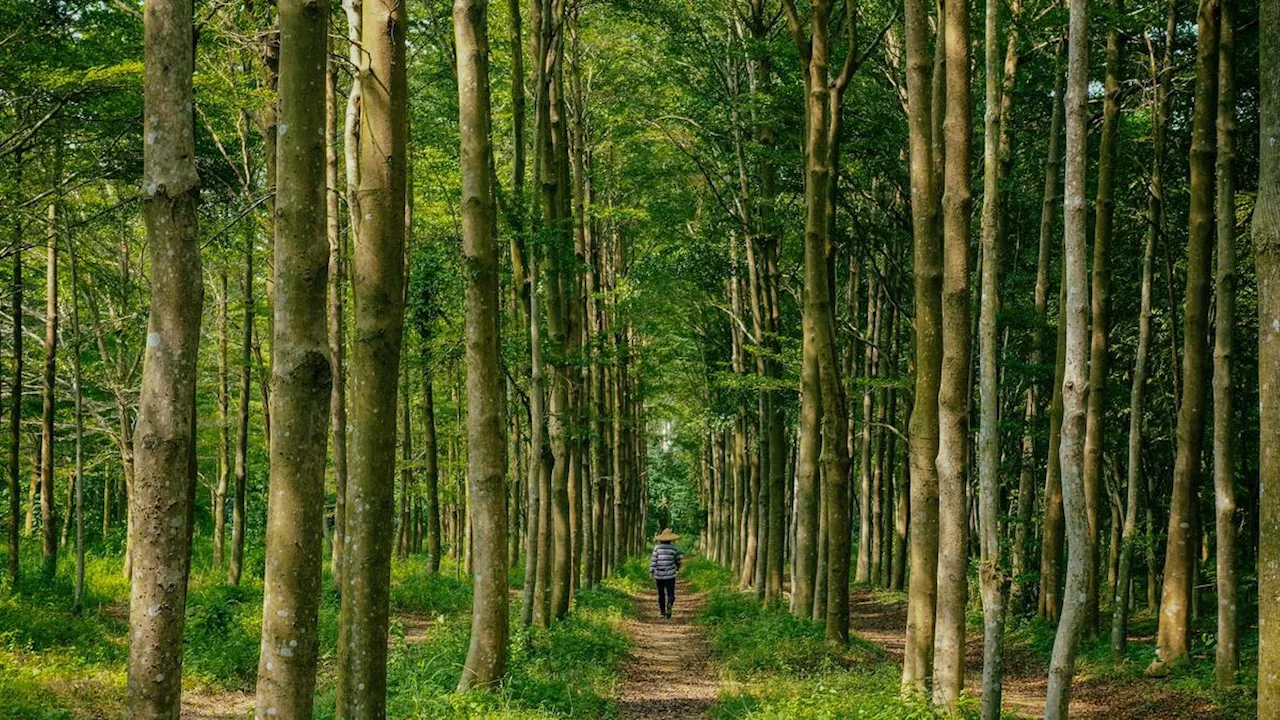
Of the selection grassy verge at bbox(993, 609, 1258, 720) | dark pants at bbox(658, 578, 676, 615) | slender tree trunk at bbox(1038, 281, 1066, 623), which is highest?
slender tree trunk at bbox(1038, 281, 1066, 623)

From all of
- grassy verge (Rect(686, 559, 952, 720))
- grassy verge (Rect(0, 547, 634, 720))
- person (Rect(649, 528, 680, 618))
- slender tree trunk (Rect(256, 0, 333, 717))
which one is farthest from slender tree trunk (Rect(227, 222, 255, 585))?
slender tree trunk (Rect(256, 0, 333, 717))

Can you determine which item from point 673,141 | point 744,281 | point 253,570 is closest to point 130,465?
point 253,570

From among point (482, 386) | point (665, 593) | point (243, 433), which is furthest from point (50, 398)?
point (665, 593)

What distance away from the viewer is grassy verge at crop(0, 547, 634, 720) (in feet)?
33.4

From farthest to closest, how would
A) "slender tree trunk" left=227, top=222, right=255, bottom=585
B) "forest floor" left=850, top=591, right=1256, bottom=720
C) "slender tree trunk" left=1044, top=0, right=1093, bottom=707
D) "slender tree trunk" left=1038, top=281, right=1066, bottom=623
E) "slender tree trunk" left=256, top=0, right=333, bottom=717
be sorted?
1. "slender tree trunk" left=227, top=222, right=255, bottom=585
2. "slender tree trunk" left=1038, top=281, right=1066, bottom=623
3. "forest floor" left=850, top=591, right=1256, bottom=720
4. "slender tree trunk" left=1044, top=0, right=1093, bottom=707
5. "slender tree trunk" left=256, top=0, right=333, bottom=717

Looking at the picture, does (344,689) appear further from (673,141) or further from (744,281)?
(744,281)

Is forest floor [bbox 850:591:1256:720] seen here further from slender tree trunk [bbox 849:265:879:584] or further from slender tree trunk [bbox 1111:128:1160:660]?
slender tree trunk [bbox 849:265:879:584]

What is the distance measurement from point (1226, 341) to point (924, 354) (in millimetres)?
4047

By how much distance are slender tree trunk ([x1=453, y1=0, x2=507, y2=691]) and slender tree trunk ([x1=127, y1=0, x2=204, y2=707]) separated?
5608 millimetres

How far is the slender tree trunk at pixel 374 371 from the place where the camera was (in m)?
6.52

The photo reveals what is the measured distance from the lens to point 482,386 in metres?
10.4

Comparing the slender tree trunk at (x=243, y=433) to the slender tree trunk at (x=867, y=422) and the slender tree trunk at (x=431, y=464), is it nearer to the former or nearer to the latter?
the slender tree trunk at (x=431, y=464)

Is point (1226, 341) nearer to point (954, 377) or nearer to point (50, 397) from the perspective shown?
point (954, 377)

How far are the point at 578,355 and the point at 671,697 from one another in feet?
17.7
